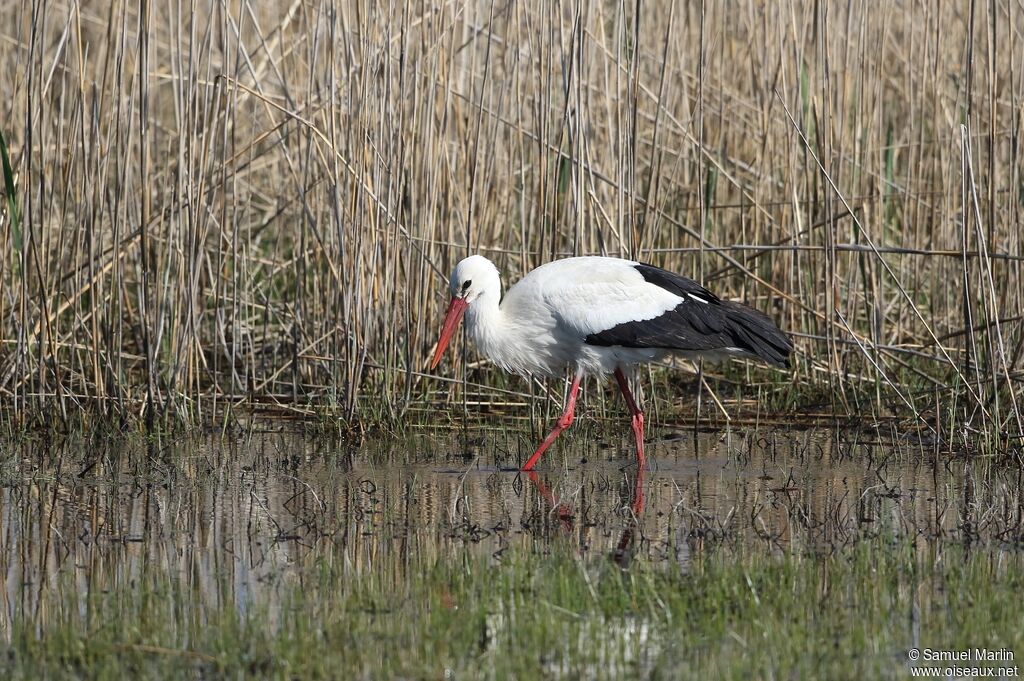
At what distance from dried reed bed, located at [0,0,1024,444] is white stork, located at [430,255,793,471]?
387 mm

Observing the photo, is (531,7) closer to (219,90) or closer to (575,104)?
(575,104)

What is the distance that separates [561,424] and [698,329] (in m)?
0.80

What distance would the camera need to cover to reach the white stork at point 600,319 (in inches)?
257

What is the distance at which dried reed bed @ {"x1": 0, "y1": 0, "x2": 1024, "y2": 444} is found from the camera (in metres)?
6.50

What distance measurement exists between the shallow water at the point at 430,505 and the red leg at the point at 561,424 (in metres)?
0.10

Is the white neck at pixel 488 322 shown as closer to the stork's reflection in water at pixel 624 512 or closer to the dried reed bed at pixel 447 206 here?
the dried reed bed at pixel 447 206

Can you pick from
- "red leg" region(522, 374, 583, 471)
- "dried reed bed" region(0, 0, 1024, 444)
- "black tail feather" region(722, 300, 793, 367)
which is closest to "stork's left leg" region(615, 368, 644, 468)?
"red leg" region(522, 374, 583, 471)

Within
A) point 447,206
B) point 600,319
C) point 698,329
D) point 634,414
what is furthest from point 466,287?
point 698,329

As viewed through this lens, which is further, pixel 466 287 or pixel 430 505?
pixel 466 287

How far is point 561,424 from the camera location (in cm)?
650

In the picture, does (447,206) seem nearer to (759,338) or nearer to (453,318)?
(453,318)

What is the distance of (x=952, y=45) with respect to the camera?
869 cm

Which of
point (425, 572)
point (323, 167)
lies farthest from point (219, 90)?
point (425, 572)

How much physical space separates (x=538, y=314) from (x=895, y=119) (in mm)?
4786
